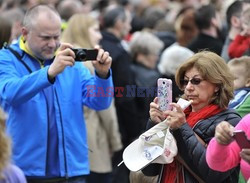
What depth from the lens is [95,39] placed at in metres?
8.28

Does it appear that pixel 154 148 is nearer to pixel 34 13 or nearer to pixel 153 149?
pixel 153 149

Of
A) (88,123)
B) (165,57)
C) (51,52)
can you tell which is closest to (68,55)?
(51,52)

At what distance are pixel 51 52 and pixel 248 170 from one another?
2134mm

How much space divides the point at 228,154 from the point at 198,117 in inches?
20.7

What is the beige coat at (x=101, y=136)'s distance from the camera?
7980mm

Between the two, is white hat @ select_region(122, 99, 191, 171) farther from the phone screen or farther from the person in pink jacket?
the phone screen

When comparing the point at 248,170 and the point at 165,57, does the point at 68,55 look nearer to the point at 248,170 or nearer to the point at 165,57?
the point at 248,170

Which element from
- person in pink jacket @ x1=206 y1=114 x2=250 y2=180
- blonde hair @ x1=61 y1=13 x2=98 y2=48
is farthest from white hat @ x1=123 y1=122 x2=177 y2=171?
blonde hair @ x1=61 y1=13 x2=98 y2=48

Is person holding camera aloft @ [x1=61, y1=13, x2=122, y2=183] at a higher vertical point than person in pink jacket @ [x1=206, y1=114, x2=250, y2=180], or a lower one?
lower

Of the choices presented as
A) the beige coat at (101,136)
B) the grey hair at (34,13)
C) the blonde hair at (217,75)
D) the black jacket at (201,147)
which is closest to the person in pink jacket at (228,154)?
the black jacket at (201,147)

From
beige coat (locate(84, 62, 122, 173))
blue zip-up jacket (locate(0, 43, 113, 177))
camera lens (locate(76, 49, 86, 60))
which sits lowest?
beige coat (locate(84, 62, 122, 173))

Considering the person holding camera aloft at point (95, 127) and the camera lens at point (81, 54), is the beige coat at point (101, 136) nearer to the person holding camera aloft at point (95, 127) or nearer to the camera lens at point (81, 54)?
the person holding camera aloft at point (95, 127)

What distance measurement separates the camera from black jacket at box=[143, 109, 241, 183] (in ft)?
15.4

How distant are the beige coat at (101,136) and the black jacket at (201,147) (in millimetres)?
3151
